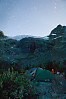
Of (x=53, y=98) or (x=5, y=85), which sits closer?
(x=5, y=85)

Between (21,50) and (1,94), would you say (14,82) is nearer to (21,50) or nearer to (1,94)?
(1,94)

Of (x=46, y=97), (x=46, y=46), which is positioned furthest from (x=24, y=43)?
(x=46, y=97)

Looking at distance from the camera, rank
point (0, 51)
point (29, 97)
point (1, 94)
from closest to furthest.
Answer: point (1, 94) → point (29, 97) → point (0, 51)

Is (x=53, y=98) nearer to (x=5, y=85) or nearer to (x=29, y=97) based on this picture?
(x=29, y=97)

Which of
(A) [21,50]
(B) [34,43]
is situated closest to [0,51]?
(A) [21,50]

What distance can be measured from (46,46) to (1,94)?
49.3 metres

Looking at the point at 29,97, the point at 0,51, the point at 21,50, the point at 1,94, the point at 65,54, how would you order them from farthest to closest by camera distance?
the point at 21,50 → the point at 0,51 → the point at 65,54 → the point at 29,97 → the point at 1,94

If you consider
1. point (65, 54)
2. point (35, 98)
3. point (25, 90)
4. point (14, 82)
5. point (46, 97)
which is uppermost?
point (14, 82)

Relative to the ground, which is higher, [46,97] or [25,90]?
[25,90]

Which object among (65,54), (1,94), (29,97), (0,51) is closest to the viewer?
(1,94)

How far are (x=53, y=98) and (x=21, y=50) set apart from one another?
5141 centimetres

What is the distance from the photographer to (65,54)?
39.7 m

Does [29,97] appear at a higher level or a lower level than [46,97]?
higher

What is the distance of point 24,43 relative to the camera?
58906 millimetres
